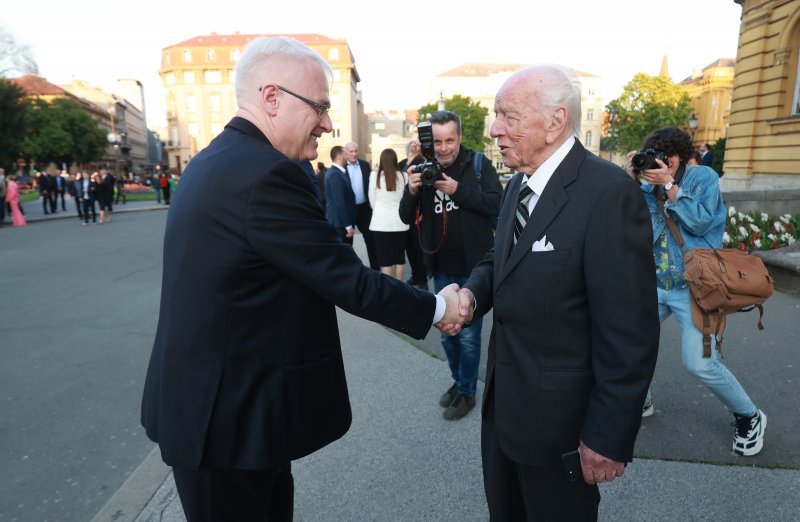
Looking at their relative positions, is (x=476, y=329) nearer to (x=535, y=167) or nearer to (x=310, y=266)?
(x=535, y=167)

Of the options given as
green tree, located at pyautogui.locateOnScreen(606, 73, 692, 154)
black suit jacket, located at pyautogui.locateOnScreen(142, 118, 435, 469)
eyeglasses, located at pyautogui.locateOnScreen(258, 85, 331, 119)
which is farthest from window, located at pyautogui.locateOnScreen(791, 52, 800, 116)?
green tree, located at pyautogui.locateOnScreen(606, 73, 692, 154)

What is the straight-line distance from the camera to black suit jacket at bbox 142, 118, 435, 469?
1.57 meters

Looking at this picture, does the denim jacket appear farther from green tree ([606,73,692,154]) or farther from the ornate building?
the ornate building

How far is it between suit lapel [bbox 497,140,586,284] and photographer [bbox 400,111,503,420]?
192cm

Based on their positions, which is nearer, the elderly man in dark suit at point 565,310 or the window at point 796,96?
the elderly man in dark suit at point 565,310

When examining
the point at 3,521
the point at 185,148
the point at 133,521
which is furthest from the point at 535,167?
the point at 185,148

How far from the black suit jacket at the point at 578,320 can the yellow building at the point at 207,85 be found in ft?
243

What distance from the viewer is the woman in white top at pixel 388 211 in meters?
6.89

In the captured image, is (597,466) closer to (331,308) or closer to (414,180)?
(331,308)

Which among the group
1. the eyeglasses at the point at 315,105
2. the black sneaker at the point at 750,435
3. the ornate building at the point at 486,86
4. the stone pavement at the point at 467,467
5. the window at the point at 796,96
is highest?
the ornate building at the point at 486,86

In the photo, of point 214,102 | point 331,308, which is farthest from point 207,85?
point 331,308

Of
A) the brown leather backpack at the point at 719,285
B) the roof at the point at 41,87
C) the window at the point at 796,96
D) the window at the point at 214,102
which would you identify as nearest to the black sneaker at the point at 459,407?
the brown leather backpack at the point at 719,285

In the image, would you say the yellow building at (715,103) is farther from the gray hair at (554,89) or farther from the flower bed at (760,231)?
the gray hair at (554,89)

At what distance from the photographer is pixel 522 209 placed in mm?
1929
